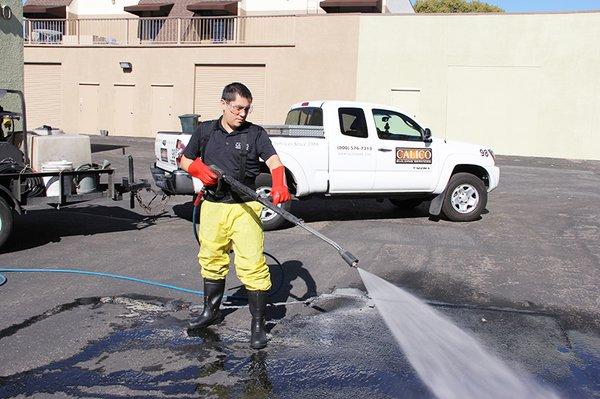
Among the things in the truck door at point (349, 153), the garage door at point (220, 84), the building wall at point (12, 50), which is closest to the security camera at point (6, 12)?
the building wall at point (12, 50)

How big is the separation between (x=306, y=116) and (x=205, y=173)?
19.7ft

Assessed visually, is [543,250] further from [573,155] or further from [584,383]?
[573,155]

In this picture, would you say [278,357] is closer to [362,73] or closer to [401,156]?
[401,156]

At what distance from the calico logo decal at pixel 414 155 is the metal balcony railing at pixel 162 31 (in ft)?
66.3

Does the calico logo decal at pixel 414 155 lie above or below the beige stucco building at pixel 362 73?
below

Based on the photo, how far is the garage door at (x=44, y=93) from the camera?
111 ft

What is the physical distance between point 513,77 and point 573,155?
4105 mm

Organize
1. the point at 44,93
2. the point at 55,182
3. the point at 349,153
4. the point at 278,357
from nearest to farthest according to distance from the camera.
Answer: the point at 278,357 → the point at 55,182 → the point at 349,153 → the point at 44,93

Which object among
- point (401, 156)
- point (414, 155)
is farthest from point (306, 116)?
point (414, 155)

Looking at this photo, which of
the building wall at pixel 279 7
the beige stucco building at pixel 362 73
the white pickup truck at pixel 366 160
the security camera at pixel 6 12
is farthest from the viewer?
the building wall at pixel 279 7

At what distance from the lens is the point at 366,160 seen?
32.7 feet

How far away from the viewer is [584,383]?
427cm

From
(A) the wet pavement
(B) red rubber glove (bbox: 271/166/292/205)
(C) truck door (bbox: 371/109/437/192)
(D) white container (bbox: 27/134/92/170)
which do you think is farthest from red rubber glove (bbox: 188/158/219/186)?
(C) truck door (bbox: 371/109/437/192)

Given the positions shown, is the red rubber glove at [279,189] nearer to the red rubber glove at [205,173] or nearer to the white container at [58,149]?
the red rubber glove at [205,173]
